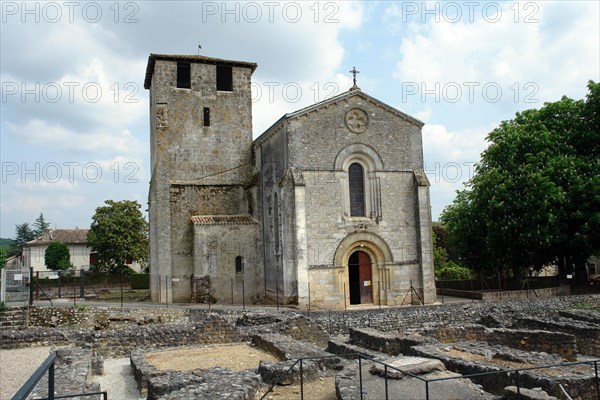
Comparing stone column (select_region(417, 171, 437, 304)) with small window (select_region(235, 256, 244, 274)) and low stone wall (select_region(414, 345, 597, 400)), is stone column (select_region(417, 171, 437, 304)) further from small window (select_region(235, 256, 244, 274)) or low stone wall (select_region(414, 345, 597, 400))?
low stone wall (select_region(414, 345, 597, 400))

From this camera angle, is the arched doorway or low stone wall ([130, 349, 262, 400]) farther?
the arched doorway

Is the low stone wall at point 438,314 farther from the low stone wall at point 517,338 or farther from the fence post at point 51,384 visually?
the fence post at point 51,384

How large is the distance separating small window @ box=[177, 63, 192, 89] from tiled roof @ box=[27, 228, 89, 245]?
42.6 meters

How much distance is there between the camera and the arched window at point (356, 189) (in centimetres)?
2856

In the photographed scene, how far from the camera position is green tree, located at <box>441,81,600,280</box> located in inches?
1147

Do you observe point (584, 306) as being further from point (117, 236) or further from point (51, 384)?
point (117, 236)

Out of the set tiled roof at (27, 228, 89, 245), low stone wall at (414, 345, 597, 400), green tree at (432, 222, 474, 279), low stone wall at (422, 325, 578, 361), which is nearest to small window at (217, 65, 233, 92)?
low stone wall at (422, 325, 578, 361)

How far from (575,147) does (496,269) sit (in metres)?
10.3

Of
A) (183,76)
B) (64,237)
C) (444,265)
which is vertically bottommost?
(444,265)

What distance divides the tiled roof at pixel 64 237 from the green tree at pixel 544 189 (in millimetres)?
52852

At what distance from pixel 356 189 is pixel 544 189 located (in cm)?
1051

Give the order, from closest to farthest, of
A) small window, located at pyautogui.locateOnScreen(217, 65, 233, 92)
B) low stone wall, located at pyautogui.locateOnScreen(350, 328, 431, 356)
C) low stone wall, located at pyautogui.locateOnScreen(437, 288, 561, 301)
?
low stone wall, located at pyautogui.locateOnScreen(350, 328, 431, 356), low stone wall, located at pyautogui.locateOnScreen(437, 288, 561, 301), small window, located at pyautogui.locateOnScreen(217, 65, 233, 92)

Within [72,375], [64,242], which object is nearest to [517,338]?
[72,375]

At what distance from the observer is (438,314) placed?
2478cm
